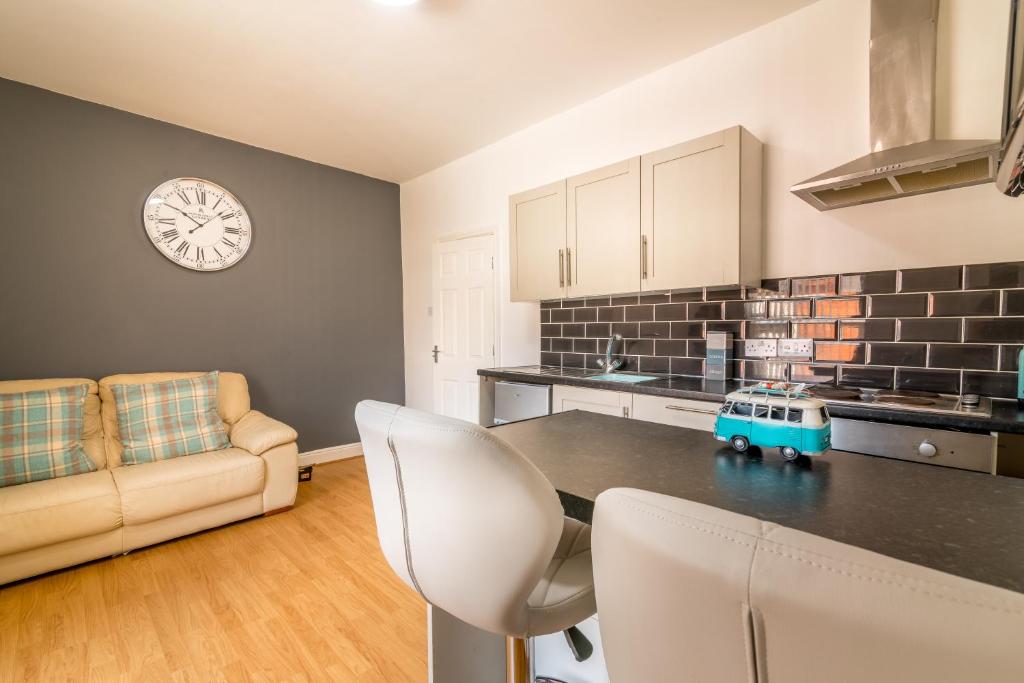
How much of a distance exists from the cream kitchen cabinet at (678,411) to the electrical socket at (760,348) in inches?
22.7

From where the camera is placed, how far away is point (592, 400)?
8.41 feet

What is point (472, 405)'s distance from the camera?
4.09 metres

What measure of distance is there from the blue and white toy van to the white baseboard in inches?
150

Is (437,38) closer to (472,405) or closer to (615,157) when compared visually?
(615,157)

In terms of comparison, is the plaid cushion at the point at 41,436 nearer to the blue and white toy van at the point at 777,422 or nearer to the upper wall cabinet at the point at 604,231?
the upper wall cabinet at the point at 604,231

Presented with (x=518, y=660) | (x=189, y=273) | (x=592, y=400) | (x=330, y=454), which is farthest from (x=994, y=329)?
(x=189, y=273)

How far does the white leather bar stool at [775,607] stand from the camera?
285 mm

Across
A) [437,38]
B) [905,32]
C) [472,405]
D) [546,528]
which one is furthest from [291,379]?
[905,32]

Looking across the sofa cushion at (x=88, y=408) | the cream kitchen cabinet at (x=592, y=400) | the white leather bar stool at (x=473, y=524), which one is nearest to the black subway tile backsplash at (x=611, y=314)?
the cream kitchen cabinet at (x=592, y=400)

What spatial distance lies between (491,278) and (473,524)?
3.28 meters

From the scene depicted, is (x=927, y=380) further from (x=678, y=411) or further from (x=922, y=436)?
(x=678, y=411)

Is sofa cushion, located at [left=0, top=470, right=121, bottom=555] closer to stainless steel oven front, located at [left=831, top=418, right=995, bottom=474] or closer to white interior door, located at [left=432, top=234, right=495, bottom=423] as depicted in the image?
white interior door, located at [left=432, top=234, right=495, bottom=423]

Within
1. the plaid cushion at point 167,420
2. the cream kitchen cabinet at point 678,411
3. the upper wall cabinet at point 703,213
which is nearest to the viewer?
the cream kitchen cabinet at point 678,411

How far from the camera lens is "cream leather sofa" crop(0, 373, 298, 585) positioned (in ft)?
7.33
